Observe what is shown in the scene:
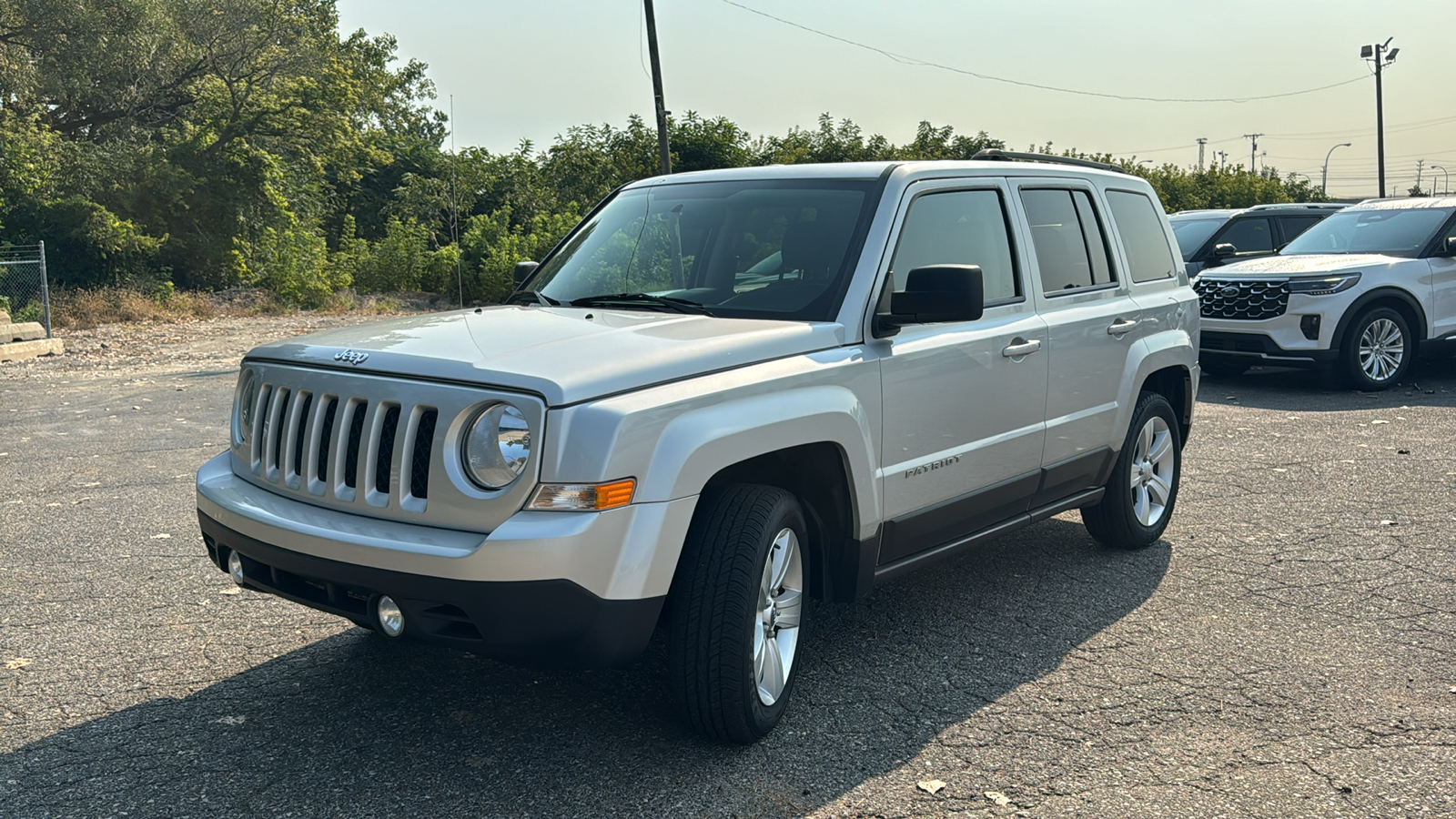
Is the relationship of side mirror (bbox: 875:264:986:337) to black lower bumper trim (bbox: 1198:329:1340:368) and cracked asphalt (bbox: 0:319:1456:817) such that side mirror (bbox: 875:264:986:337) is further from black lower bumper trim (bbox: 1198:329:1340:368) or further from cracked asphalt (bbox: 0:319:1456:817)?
black lower bumper trim (bbox: 1198:329:1340:368)

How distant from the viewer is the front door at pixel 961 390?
13.9 ft

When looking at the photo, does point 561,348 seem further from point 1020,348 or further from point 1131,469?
point 1131,469

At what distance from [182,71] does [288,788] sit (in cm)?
2979

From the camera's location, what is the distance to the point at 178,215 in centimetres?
2842

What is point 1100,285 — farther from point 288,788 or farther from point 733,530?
point 288,788

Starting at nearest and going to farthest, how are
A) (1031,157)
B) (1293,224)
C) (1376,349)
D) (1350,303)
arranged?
(1031,157)
(1350,303)
(1376,349)
(1293,224)

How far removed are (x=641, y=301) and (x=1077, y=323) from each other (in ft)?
6.59

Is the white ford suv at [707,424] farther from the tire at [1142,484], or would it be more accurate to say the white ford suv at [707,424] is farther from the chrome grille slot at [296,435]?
the tire at [1142,484]

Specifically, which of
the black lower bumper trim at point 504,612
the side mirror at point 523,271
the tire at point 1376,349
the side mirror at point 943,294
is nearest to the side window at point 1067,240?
the side mirror at point 943,294

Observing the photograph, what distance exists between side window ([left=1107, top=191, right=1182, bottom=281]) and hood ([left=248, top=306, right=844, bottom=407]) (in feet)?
8.18

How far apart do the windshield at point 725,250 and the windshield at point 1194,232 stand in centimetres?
1195

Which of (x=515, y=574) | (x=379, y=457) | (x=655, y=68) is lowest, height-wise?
(x=515, y=574)

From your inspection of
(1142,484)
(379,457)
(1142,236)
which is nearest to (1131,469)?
(1142,484)

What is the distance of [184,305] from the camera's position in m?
25.3
